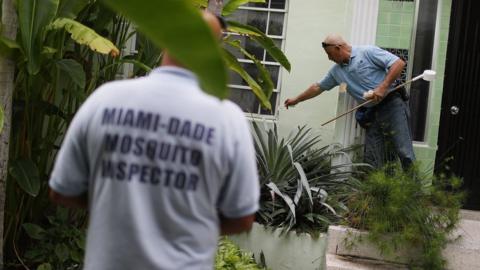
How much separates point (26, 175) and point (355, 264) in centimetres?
252

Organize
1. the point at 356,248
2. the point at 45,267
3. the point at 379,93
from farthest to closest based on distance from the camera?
the point at 379,93 → the point at 356,248 → the point at 45,267

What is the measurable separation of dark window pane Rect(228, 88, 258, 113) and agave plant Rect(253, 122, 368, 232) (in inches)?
25.7

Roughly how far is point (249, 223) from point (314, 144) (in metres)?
4.59

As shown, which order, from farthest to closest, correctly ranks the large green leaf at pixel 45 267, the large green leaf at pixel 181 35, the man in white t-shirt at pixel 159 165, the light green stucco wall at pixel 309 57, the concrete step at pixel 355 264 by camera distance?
the light green stucco wall at pixel 309 57, the concrete step at pixel 355 264, the large green leaf at pixel 45 267, the man in white t-shirt at pixel 159 165, the large green leaf at pixel 181 35

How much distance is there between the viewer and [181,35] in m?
1.14

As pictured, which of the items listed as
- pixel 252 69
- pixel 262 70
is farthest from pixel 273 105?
pixel 262 70

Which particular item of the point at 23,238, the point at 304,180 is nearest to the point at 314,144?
the point at 304,180

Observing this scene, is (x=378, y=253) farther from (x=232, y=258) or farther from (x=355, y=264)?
(x=232, y=258)

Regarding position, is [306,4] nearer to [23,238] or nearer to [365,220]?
[365,220]

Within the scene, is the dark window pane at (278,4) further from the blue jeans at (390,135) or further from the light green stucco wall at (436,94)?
the blue jeans at (390,135)

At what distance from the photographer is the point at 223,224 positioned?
2.24 metres

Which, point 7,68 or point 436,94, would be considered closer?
point 7,68

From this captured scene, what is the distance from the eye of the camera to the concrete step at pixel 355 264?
523 centimetres

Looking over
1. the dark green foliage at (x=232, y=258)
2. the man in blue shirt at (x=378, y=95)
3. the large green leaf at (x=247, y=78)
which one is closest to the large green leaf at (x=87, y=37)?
the large green leaf at (x=247, y=78)
